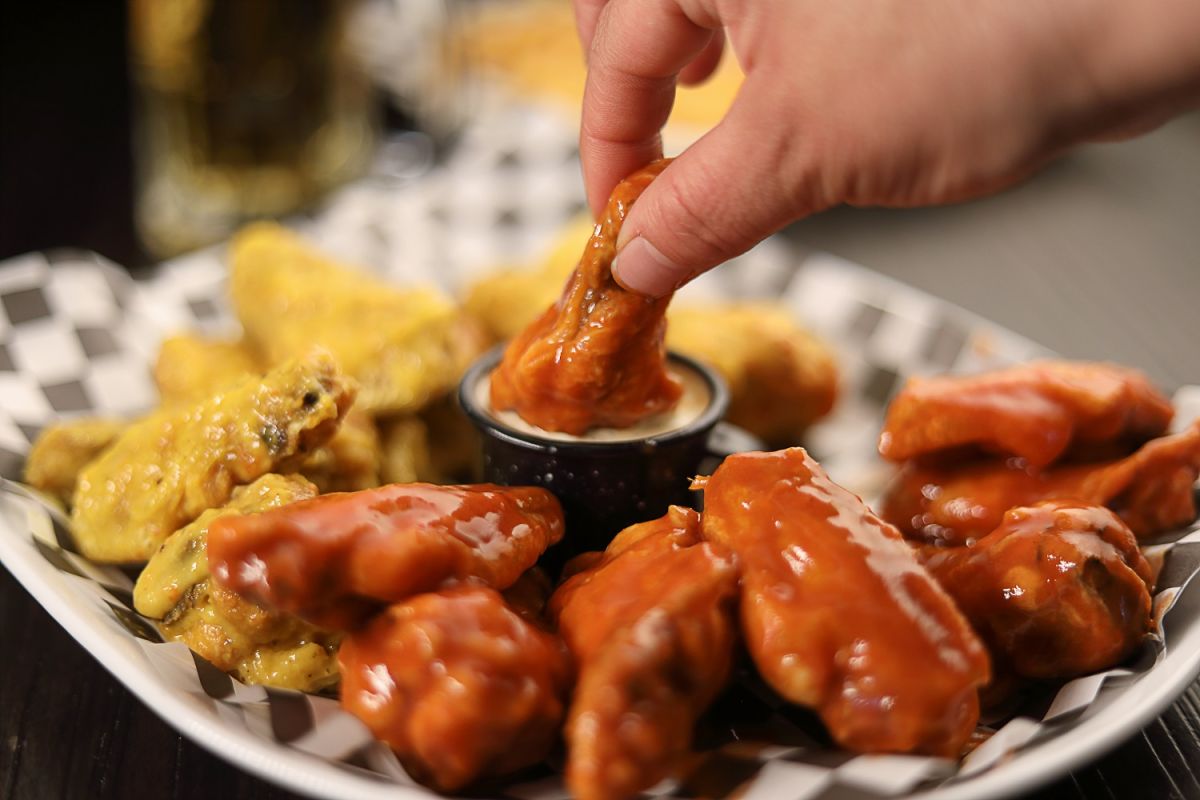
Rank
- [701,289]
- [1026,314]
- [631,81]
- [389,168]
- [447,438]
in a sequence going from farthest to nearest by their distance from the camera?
[389,168], [1026,314], [701,289], [447,438], [631,81]

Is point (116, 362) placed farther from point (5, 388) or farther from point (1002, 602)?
point (1002, 602)

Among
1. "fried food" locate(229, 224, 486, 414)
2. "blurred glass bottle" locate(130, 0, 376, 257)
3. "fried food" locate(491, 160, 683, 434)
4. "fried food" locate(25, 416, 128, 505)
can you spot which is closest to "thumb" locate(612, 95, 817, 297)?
"fried food" locate(491, 160, 683, 434)

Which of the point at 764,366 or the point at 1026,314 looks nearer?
the point at 764,366

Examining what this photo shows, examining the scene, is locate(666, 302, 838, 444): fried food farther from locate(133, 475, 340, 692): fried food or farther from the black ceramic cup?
locate(133, 475, 340, 692): fried food

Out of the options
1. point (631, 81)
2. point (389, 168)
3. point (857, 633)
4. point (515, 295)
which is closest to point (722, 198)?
point (631, 81)

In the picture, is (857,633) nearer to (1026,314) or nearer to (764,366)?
(764,366)

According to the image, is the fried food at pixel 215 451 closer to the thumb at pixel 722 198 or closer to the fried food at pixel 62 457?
the fried food at pixel 62 457
